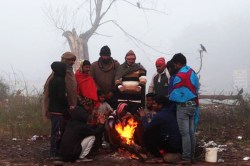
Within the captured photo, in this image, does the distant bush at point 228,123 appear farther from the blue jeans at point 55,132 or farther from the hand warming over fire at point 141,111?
the blue jeans at point 55,132

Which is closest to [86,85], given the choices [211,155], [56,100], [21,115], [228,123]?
[56,100]

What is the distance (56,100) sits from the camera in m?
6.86

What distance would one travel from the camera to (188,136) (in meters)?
6.49

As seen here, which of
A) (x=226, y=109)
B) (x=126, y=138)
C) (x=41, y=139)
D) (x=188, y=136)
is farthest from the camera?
(x=226, y=109)

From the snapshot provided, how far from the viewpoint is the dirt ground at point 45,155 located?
6.71 meters

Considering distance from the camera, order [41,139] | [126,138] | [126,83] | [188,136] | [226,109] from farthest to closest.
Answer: [226,109] → [41,139] → [126,83] → [126,138] → [188,136]

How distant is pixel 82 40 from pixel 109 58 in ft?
30.5

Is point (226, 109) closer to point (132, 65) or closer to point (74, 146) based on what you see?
point (132, 65)

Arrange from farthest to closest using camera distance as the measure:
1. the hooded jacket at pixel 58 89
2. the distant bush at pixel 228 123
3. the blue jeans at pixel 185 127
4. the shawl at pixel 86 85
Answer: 1. the distant bush at pixel 228 123
2. the shawl at pixel 86 85
3. the hooded jacket at pixel 58 89
4. the blue jeans at pixel 185 127

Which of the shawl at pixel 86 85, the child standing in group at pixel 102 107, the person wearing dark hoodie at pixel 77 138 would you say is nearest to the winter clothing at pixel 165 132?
the person wearing dark hoodie at pixel 77 138

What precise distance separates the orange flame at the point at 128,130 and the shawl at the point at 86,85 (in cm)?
97

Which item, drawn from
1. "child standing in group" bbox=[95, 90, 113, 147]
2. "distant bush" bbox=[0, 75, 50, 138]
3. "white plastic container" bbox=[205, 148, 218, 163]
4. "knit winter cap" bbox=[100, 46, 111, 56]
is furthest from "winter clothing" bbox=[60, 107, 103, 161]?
"distant bush" bbox=[0, 75, 50, 138]

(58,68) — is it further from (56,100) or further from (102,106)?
(102,106)

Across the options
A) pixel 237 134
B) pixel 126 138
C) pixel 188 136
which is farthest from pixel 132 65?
pixel 237 134
